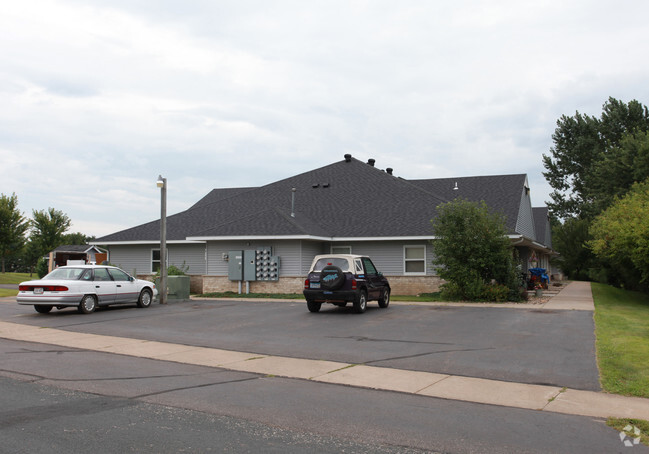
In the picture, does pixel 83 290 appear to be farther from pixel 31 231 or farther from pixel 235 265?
pixel 31 231

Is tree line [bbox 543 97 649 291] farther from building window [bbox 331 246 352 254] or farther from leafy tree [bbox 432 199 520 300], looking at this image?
building window [bbox 331 246 352 254]

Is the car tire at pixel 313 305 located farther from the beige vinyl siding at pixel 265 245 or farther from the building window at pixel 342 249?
the building window at pixel 342 249

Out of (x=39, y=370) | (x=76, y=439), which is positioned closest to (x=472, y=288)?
(x=39, y=370)

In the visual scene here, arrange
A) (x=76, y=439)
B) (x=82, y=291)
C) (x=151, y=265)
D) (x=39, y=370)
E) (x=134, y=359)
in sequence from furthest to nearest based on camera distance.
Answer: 1. (x=151, y=265)
2. (x=82, y=291)
3. (x=134, y=359)
4. (x=39, y=370)
5. (x=76, y=439)

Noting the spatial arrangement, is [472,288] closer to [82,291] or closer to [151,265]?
[82,291]

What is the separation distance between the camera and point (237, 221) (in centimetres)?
2800

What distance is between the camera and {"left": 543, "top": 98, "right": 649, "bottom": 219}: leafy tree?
38.5 metres

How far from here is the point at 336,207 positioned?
3080cm

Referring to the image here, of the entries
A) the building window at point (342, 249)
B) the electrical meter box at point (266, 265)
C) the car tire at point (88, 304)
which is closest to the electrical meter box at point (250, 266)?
the electrical meter box at point (266, 265)

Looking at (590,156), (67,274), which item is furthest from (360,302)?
(590,156)

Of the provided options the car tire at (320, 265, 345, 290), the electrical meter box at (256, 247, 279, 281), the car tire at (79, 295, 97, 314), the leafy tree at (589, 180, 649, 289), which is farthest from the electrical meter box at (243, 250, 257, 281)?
the leafy tree at (589, 180, 649, 289)

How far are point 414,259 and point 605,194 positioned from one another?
18.3m

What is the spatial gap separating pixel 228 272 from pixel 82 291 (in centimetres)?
968

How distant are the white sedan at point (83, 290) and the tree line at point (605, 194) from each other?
699 inches
